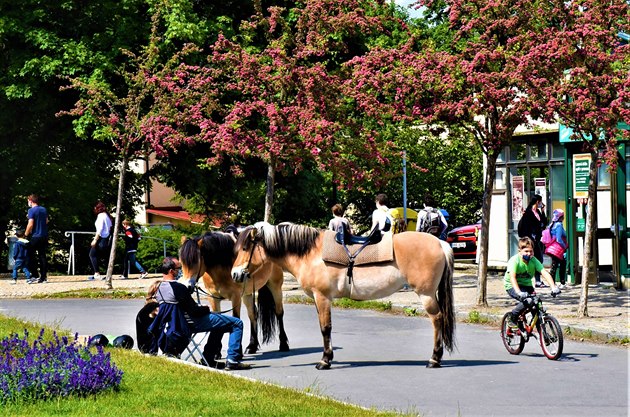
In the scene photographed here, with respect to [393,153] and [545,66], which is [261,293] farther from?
[393,153]

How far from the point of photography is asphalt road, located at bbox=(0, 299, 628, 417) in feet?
36.3

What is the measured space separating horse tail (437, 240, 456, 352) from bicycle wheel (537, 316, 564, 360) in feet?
4.24

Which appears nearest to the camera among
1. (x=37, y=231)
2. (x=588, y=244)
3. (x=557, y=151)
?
(x=588, y=244)

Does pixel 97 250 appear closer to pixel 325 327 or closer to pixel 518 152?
pixel 518 152

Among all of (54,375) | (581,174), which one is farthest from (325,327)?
(581,174)

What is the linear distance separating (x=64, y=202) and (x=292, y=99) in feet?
51.6

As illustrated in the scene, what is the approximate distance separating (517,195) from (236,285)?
635 inches

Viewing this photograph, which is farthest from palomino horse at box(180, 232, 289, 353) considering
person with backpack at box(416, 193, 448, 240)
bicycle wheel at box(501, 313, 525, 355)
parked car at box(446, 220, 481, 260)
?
parked car at box(446, 220, 481, 260)

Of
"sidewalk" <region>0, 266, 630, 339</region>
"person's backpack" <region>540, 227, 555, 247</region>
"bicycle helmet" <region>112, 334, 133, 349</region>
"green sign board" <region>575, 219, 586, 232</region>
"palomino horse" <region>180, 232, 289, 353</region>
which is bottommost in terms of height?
"bicycle helmet" <region>112, 334, 133, 349</region>

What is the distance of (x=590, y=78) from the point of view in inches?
719

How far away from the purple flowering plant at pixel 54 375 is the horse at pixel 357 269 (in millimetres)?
3508

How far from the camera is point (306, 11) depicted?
25.3m

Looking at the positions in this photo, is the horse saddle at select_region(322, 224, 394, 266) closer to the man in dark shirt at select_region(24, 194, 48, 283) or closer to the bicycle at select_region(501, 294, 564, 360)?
the bicycle at select_region(501, 294, 564, 360)

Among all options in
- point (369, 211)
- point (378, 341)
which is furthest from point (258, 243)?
point (369, 211)
